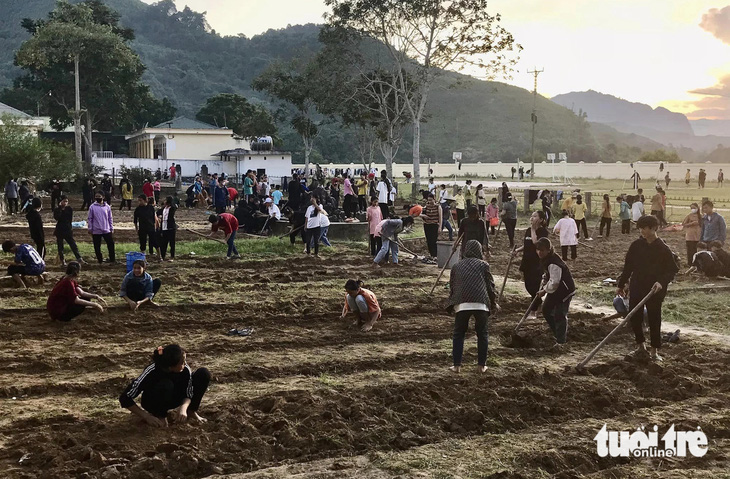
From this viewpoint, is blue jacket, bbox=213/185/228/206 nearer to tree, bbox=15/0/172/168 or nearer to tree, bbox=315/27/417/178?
tree, bbox=315/27/417/178

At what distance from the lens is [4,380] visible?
8.37 metres

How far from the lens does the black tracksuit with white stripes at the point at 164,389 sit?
22.2 ft

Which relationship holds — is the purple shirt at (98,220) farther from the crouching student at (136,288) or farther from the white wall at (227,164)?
the white wall at (227,164)

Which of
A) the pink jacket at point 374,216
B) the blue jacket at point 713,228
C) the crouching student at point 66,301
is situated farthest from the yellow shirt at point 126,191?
the blue jacket at point 713,228

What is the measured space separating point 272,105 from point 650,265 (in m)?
121

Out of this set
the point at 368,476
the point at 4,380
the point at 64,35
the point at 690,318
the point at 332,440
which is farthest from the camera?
the point at 64,35

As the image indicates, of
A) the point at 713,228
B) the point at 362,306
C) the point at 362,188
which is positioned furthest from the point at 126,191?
the point at 713,228

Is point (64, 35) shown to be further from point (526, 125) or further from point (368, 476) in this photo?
point (526, 125)

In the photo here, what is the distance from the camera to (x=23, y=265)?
44.8 ft

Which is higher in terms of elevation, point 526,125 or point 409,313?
point 526,125

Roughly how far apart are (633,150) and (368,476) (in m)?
134

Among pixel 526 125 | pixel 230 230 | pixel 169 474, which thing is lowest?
pixel 169 474

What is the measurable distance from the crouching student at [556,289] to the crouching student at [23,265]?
9.26 m

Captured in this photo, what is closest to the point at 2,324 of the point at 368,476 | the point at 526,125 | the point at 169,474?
the point at 169,474
